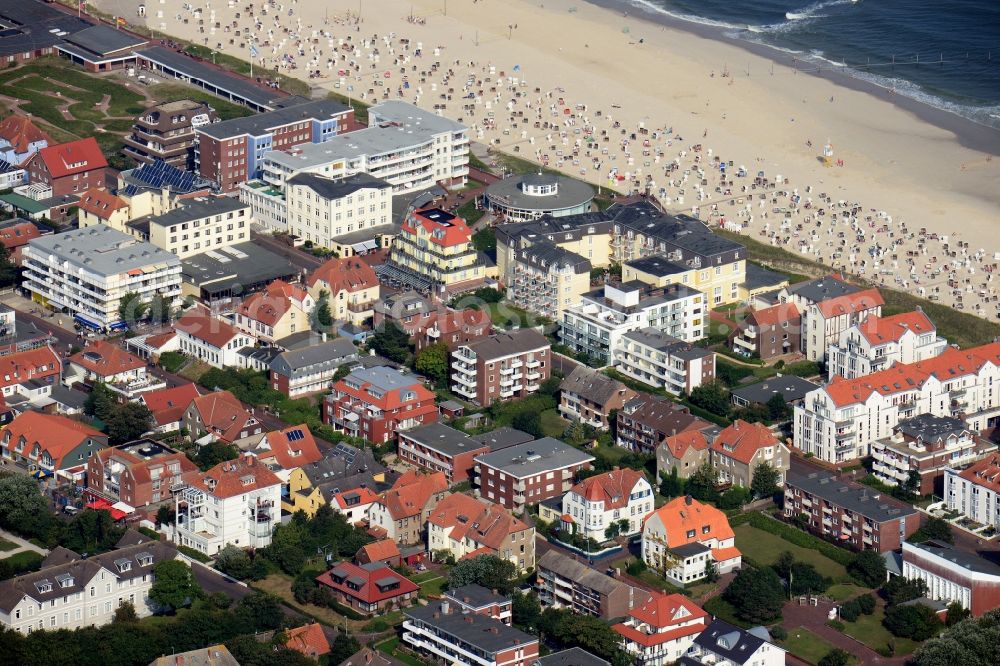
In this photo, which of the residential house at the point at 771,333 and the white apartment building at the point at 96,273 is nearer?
the residential house at the point at 771,333

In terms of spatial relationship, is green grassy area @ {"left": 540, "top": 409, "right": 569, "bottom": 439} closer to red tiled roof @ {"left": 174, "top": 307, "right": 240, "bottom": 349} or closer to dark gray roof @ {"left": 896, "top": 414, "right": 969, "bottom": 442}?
dark gray roof @ {"left": 896, "top": 414, "right": 969, "bottom": 442}

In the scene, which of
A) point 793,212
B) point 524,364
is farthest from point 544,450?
point 793,212

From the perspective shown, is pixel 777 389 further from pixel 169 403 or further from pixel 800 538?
pixel 169 403

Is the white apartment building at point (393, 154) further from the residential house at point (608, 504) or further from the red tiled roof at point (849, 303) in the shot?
the residential house at point (608, 504)

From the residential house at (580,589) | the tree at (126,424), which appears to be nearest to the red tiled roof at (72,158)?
the tree at (126,424)

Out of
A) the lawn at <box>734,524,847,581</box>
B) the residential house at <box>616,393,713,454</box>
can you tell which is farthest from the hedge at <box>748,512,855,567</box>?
the residential house at <box>616,393,713,454</box>
